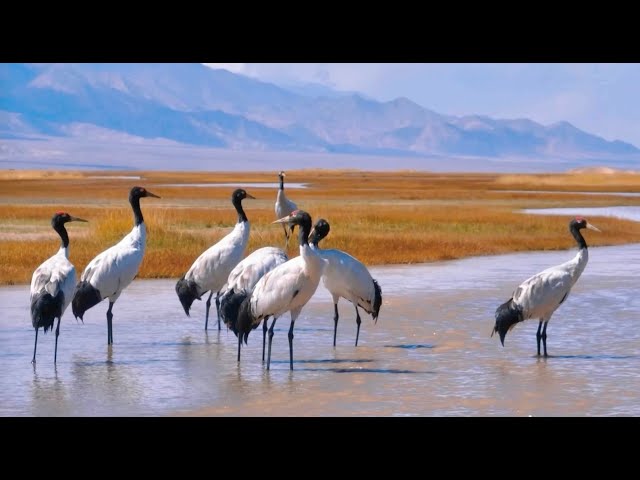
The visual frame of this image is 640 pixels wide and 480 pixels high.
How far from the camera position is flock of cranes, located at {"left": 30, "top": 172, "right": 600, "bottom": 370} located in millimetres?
11039

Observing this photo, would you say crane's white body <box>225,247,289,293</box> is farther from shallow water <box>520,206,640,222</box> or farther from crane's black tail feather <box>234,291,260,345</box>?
shallow water <box>520,206,640,222</box>

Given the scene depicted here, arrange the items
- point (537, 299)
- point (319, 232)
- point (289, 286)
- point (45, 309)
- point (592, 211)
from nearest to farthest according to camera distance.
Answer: point (289, 286)
point (45, 309)
point (537, 299)
point (319, 232)
point (592, 211)

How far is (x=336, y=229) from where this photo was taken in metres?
29.6

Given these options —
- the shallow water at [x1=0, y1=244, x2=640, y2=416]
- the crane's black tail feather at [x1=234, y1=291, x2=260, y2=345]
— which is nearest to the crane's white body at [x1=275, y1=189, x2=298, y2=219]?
the shallow water at [x1=0, y1=244, x2=640, y2=416]

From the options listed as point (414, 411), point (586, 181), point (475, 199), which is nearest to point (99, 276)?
point (414, 411)

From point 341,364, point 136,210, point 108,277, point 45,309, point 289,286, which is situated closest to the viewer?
Answer: point 289,286

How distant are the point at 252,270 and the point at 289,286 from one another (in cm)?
122

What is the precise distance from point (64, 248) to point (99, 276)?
1.71ft

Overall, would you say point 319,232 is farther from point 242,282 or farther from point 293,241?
point 293,241

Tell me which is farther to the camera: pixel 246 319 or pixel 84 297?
pixel 84 297

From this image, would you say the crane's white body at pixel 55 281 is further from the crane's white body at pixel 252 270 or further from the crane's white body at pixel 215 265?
the crane's white body at pixel 215 265

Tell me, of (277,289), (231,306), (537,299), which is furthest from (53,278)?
(537,299)

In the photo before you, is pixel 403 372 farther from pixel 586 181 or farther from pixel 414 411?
pixel 586 181

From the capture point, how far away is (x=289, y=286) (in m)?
11.0
